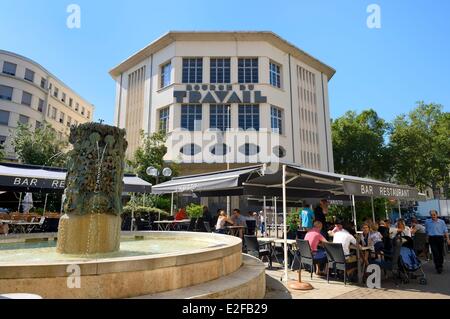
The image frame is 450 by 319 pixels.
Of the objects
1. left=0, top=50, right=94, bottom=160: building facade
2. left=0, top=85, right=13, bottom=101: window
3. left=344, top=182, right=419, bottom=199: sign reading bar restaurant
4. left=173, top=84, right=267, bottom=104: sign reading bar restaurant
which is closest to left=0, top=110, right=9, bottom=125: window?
left=0, top=50, right=94, bottom=160: building facade

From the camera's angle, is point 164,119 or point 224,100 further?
point 164,119

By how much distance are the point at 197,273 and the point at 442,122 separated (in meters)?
46.1

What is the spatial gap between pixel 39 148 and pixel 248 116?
19172 mm

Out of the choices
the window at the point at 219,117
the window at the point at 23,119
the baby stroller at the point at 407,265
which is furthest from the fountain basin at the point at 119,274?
the window at the point at 23,119

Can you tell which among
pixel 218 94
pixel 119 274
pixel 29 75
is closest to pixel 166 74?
pixel 218 94

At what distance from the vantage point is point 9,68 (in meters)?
43.0

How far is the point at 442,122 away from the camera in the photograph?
40.4 meters

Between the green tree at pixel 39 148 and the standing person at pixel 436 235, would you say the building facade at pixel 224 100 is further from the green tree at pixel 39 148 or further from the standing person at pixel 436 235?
the standing person at pixel 436 235

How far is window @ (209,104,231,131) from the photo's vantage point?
104ft

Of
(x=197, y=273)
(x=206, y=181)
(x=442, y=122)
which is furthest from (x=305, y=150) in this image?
(x=197, y=273)

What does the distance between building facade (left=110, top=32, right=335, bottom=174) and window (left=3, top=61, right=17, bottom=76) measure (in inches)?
788

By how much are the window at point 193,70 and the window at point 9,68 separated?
26.5 meters

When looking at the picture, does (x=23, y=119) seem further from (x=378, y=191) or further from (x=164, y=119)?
(x=378, y=191)

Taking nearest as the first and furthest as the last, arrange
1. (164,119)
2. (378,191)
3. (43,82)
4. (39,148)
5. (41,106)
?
(378,191)
(39,148)
(164,119)
(41,106)
(43,82)
